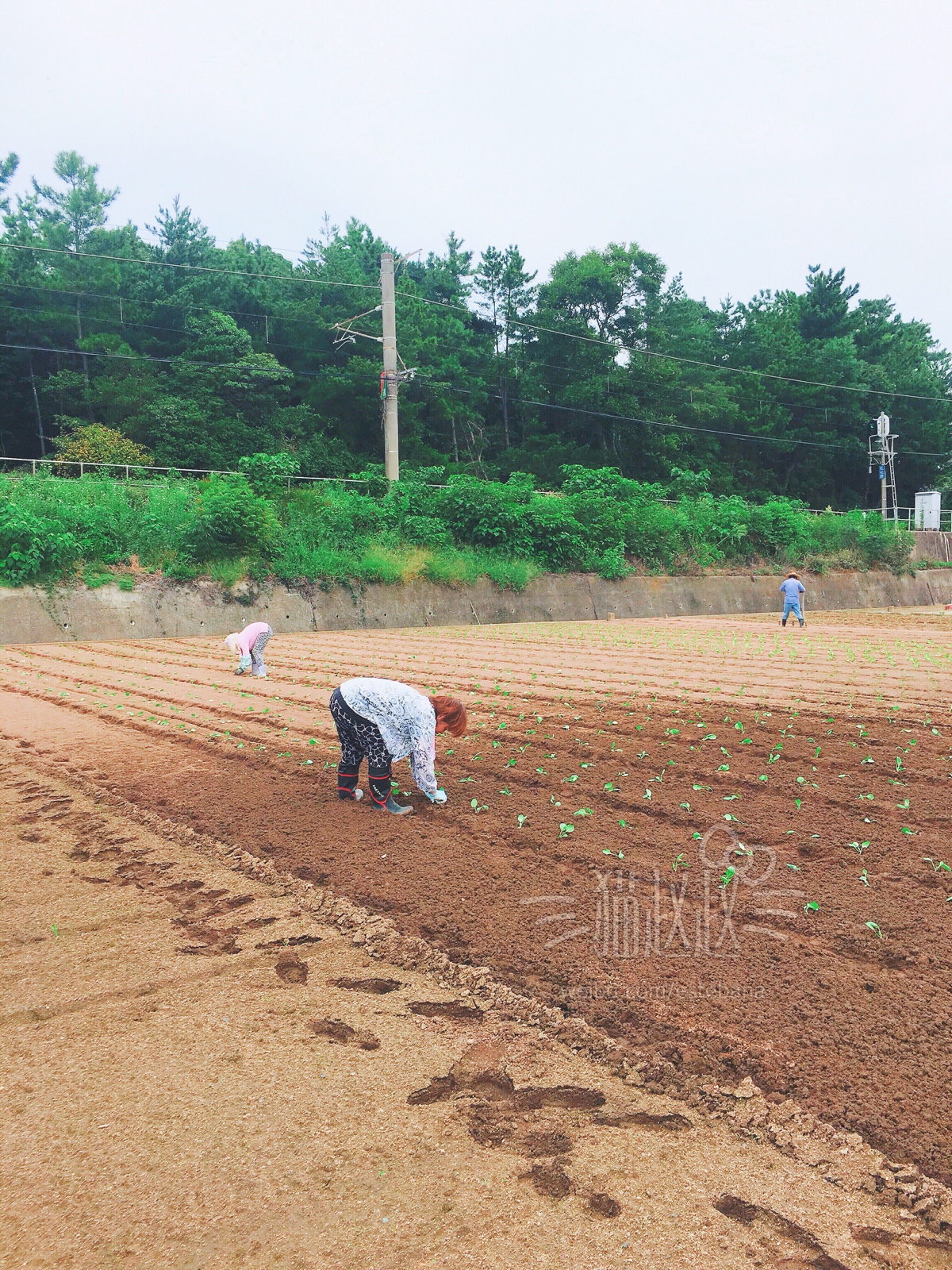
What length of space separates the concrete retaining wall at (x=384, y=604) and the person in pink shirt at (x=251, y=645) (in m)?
8.62

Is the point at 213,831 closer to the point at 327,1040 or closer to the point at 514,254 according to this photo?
the point at 327,1040

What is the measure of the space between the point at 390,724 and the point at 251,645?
7.51 metres

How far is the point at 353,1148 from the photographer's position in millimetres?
2826

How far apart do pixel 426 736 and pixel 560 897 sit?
1.62 metres

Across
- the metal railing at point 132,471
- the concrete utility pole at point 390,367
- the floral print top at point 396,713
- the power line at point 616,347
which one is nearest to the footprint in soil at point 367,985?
the floral print top at point 396,713

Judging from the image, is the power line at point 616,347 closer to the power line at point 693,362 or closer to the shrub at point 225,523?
the power line at point 693,362

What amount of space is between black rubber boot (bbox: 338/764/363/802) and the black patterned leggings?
30 centimetres

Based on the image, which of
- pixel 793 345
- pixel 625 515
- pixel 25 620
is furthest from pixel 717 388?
pixel 25 620

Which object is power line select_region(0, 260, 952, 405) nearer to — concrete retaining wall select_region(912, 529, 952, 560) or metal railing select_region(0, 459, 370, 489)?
concrete retaining wall select_region(912, 529, 952, 560)

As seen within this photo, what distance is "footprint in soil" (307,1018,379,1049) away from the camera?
3.45 m

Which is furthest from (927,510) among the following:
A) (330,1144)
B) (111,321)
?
(330,1144)

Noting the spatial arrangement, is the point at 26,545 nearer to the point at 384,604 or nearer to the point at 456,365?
the point at 384,604

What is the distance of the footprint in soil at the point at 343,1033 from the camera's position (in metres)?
3.45

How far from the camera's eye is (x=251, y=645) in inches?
508
